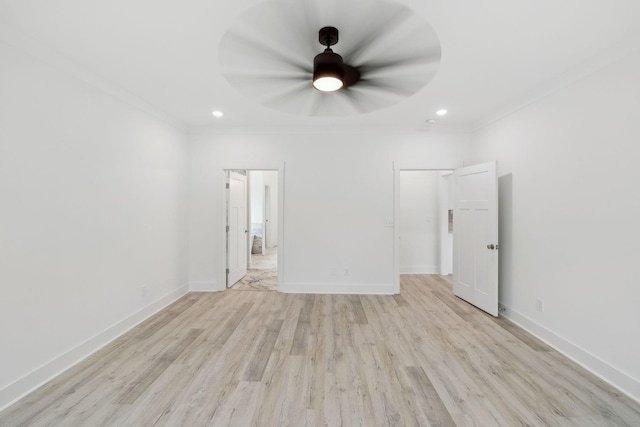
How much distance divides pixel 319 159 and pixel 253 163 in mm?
1012

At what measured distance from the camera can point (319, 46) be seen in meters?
1.83

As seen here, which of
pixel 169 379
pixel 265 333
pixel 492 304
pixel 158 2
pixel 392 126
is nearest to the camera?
pixel 158 2

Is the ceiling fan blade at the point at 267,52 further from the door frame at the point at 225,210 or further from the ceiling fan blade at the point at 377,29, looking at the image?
the door frame at the point at 225,210

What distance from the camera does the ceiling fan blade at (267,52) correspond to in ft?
5.80

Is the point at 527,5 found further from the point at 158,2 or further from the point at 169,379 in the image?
the point at 169,379

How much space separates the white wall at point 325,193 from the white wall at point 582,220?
1.36 metres

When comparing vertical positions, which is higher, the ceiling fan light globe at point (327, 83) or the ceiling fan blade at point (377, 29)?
the ceiling fan blade at point (377, 29)

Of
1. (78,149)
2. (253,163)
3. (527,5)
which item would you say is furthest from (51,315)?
(527,5)

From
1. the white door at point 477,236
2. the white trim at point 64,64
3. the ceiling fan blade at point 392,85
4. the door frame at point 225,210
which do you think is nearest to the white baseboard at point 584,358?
the white door at point 477,236

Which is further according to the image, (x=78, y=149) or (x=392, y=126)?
(x=392, y=126)

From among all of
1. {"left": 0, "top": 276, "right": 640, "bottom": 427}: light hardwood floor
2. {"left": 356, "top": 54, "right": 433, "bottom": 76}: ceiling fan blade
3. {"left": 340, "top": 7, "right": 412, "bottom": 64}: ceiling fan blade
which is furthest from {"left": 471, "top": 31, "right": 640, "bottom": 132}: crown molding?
{"left": 0, "top": 276, "right": 640, "bottom": 427}: light hardwood floor

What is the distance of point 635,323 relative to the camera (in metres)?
1.90

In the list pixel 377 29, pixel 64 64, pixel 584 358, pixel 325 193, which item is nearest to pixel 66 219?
pixel 64 64

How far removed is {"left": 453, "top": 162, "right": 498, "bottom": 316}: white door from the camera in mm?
3189
